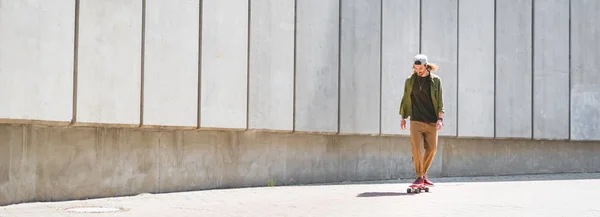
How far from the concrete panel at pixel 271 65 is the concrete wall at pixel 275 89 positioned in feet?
0.08

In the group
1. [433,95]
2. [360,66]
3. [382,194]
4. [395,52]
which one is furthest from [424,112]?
[395,52]

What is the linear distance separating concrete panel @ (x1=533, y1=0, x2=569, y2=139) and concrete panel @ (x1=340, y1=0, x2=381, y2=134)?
13.4 ft

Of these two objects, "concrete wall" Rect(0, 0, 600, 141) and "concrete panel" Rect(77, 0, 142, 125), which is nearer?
"concrete wall" Rect(0, 0, 600, 141)

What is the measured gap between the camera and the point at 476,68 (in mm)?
15508

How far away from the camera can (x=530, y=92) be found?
53.4 feet

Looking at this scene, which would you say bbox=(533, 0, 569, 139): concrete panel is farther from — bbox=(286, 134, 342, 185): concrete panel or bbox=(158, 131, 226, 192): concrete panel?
bbox=(158, 131, 226, 192): concrete panel

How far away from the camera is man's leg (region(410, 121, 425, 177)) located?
10742 millimetres

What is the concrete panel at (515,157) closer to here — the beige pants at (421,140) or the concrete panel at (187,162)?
the beige pants at (421,140)

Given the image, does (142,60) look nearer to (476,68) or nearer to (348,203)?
(348,203)

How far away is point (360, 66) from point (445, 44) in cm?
218

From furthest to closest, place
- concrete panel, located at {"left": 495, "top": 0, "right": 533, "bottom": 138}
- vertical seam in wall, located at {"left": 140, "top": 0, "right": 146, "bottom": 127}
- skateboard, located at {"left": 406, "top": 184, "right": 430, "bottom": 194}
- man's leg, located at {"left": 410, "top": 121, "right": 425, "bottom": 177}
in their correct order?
1. concrete panel, located at {"left": 495, "top": 0, "right": 533, "bottom": 138}
2. man's leg, located at {"left": 410, "top": 121, "right": 425, "bottom": 177}
3. skateboard, located at {"left": 406, "top": 184, "right": 430, "bottom": 194}
4. vertical seam in wall, located at {"left": 140, "top": 0, "right": 146, "bottom": 127}

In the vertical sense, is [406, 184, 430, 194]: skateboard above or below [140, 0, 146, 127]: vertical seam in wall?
below

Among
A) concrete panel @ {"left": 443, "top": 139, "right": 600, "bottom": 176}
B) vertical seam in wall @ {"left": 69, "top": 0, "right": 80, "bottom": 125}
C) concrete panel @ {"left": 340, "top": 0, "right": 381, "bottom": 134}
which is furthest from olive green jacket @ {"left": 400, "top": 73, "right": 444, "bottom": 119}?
concrete panel @ {"left": 443, "top": 139, "right": 600, "bottom": 176}

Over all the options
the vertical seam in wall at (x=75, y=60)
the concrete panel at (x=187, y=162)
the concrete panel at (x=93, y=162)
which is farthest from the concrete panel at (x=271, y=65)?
the vertical seam in wall at (x=75, y=60)
